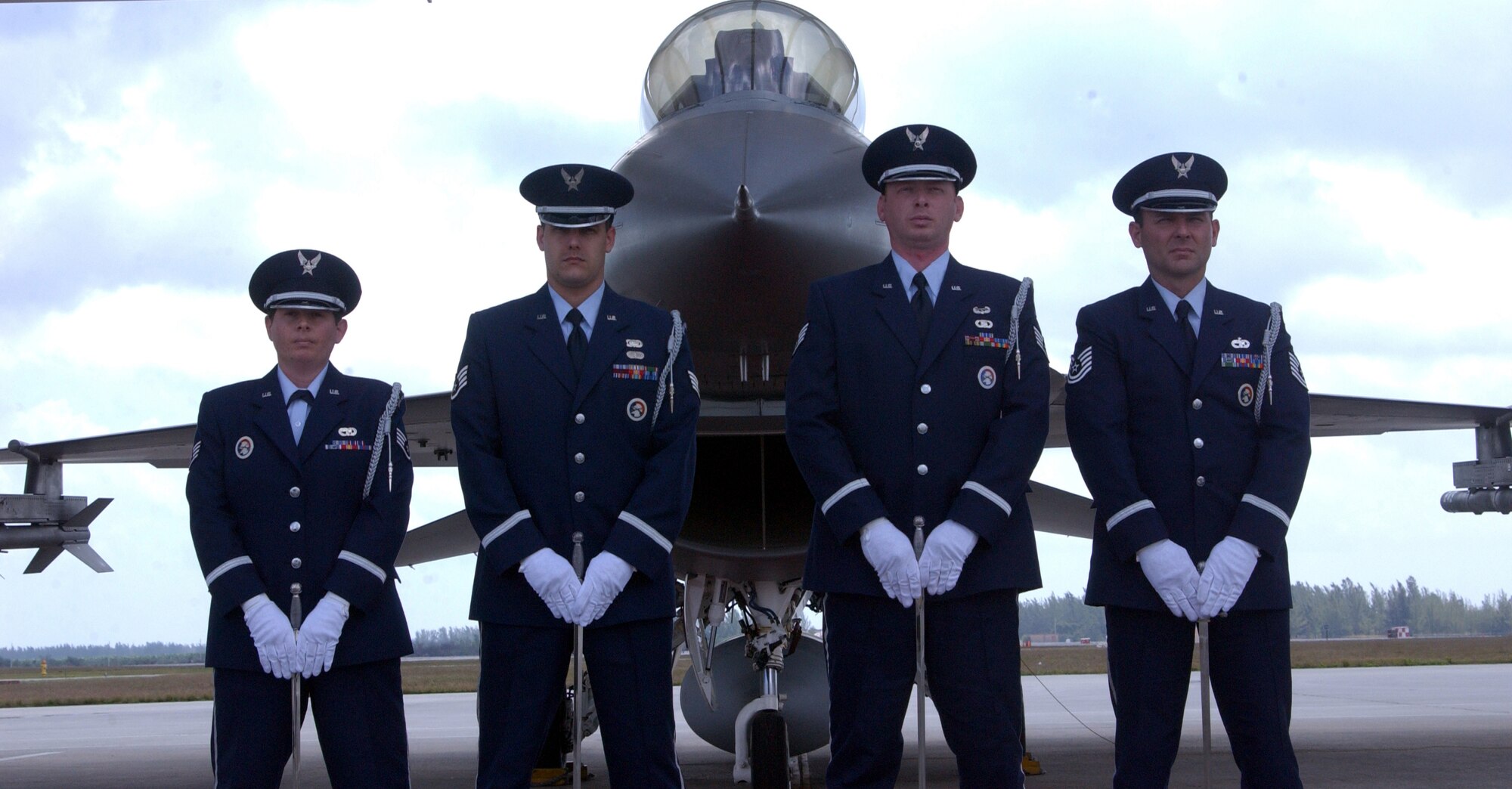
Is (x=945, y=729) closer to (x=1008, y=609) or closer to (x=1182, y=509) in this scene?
(x=1008, y=609)

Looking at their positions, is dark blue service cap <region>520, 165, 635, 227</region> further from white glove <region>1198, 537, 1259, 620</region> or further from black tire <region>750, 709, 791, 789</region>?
black tire <region>750, 709, 791, 789</region>

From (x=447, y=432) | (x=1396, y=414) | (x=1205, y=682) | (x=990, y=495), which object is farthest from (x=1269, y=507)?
(x=447, y=432)

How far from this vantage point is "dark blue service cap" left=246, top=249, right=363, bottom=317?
12.4 feet

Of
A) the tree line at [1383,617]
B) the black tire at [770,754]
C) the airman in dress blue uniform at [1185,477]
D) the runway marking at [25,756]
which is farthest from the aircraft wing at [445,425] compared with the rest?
the tree line at [1383,617]

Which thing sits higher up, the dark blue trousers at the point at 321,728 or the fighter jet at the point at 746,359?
the fighter jet at the point at 746,359

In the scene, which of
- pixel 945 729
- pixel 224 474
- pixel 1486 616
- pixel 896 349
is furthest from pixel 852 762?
pixel 1486 616

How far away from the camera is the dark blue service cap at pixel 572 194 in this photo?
3.65m

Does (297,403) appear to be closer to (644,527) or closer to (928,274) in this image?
(644,527)

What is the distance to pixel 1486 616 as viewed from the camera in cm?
6819

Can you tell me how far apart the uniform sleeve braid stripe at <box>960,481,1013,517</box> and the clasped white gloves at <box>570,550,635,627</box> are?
0.93 metres

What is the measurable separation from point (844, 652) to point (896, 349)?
85cm

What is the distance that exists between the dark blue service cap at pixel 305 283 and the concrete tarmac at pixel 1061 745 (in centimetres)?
444

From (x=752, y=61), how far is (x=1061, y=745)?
22.4 ft

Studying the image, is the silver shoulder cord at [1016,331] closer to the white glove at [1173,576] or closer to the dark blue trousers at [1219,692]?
the white glove at [1173,576]
